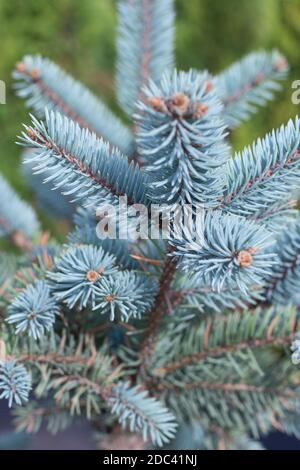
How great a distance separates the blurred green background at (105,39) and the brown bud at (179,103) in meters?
0.71

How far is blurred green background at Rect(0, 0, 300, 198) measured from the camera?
96 centimetres

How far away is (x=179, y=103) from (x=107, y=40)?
884 millimetres

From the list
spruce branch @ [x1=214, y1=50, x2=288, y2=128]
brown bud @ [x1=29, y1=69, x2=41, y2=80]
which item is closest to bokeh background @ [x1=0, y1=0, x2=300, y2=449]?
spruce branch @ [x1=214, y1=50, x2=288, y2=128]

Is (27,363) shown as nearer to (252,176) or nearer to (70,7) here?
(252,176)

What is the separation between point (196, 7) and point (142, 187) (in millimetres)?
804

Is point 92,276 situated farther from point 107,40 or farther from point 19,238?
point 107,40

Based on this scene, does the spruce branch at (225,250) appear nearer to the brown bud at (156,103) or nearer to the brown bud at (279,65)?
the brown bud at (156,103)

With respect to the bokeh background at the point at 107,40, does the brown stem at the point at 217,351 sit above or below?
below

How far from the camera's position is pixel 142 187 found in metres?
0.30

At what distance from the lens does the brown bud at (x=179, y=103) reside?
233 mm

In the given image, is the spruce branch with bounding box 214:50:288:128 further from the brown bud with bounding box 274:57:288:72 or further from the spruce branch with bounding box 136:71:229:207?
the spruce branch with bounding box 136:71:229:207

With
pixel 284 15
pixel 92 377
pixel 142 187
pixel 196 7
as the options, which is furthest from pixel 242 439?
pixel 196 7

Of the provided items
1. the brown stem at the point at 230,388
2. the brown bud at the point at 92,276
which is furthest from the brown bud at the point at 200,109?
the brown stem at the point at 230,388

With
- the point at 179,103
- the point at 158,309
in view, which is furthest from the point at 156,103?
the point at 158,309
